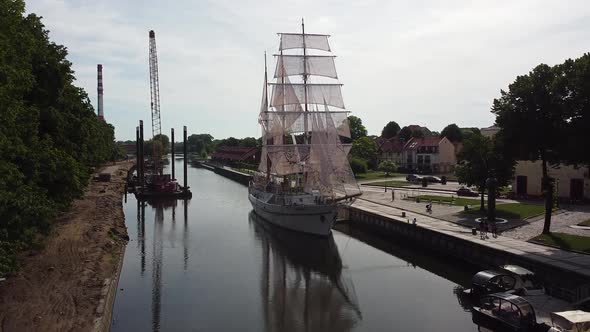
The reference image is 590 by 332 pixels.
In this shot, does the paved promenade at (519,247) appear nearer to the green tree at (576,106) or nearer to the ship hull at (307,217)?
the ship hull at (307,217)

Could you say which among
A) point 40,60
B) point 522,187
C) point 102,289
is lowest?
point 102,289

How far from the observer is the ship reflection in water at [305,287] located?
27.3 m

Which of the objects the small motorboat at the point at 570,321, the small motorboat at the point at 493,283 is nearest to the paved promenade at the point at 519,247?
the small motorboat at the point at 493,283

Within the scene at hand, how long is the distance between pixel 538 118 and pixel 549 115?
0.73 metres

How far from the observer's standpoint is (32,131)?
25406 mm

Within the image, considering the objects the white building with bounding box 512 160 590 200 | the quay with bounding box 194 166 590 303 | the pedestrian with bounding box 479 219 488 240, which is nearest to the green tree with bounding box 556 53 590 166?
the quay with bounding box 194 166 590 303

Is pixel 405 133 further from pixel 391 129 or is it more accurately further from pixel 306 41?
pixel 306 41

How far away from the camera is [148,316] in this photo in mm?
27219

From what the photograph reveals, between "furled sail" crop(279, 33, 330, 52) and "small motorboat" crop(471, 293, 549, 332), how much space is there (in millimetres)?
46162

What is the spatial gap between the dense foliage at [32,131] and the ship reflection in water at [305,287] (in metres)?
13.2

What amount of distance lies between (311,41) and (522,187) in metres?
31.8

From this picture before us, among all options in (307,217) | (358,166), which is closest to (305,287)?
(307,217)

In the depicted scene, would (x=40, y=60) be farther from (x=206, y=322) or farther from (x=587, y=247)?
(x=587, y=247)

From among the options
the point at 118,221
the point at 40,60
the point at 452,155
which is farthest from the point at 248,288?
the point at 452,155
